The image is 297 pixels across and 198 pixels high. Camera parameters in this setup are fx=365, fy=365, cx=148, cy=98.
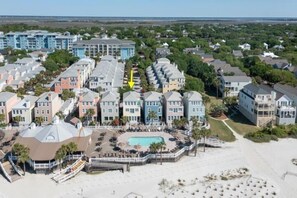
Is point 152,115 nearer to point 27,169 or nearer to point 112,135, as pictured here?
point 112,135

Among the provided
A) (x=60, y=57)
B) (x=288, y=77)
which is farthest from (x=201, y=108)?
(x=60, y=57)

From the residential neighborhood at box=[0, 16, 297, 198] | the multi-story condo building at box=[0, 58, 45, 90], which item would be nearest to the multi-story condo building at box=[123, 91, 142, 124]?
the residential neighborhood at box=[0, 16, 297, 198]

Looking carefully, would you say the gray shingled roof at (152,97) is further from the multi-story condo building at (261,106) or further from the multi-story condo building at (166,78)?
the multi-story condo building at (261,106)

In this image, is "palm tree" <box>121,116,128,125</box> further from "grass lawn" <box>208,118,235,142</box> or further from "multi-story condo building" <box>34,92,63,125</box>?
"grass lawn" <box>208,118,235,142</box>

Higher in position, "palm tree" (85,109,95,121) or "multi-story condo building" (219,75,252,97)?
"multi-story condo building" (219,75,252,97)

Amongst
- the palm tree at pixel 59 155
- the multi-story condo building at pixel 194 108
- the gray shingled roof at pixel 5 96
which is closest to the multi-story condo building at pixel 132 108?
the multi-story condo building at pixel 194 108

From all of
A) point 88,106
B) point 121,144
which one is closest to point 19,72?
point 88,106
